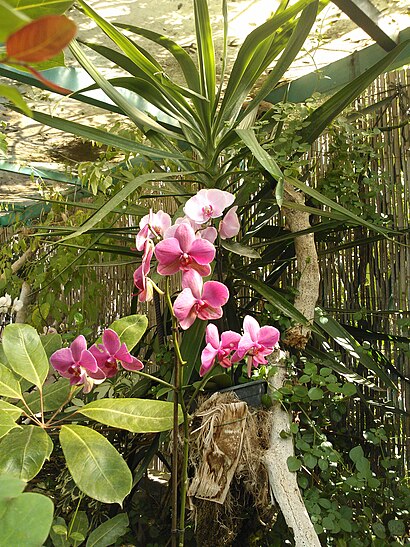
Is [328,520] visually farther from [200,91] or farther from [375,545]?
[200,91]

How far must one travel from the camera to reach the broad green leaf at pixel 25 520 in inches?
12.1

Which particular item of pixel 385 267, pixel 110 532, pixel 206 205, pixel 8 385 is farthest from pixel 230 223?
pixel 385 267

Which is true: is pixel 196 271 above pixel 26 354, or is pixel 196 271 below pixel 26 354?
above

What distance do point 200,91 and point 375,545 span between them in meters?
1.51

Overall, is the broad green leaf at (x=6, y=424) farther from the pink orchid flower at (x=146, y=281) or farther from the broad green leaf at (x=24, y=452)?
the pink orchid flower at (x=146, y=281)

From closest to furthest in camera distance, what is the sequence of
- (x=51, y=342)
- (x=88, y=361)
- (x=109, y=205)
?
1. (x=88, y=361)
2. (x=51, y=342)
3. (x=109, y=205)

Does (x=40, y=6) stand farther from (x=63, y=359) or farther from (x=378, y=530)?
(x=378, y=530)

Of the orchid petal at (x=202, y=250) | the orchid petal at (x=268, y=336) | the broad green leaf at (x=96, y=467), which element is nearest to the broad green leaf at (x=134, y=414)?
the broad green leaf at (x=96, y=467)

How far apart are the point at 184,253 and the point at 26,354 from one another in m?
0.35

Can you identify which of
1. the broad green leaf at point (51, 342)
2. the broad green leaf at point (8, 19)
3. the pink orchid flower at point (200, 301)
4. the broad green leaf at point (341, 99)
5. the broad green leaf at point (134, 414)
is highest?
the broad green leaf at point (341, 99)

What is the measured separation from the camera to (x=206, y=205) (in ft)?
3.09

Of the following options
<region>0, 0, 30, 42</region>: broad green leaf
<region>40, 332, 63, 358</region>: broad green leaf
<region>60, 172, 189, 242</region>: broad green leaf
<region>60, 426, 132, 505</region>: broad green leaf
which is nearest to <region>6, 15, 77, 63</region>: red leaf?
<region>0, 0, 30, 42</region>: broad green leaf

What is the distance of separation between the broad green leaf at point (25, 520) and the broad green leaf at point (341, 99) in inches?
66.9

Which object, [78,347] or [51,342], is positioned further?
[51,342]
